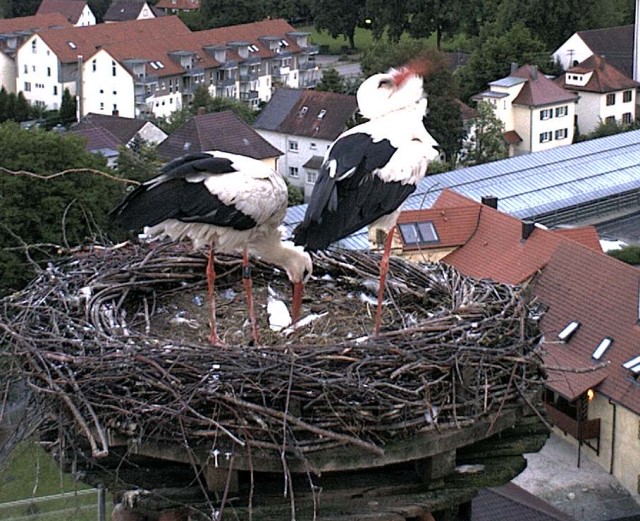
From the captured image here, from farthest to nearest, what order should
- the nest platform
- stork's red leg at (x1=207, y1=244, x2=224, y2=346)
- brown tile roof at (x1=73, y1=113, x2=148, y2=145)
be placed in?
brown tile roof at (x1=73, y1=113, x2=148, y2=145), stork's red leg at (x1=207, y1=244, x2=224, y2=346), the nest platform

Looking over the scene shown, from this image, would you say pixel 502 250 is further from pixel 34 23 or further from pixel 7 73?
pixel 34 23

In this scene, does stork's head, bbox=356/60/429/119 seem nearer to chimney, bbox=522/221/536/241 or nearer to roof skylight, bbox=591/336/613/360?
roof skylight, bbox=591/336/613/360

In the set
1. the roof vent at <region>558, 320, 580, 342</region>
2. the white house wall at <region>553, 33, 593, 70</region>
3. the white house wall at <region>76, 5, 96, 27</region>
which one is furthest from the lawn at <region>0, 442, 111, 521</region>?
the white house wall at <region>76, 5, 96, 27</region>

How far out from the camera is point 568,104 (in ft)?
148

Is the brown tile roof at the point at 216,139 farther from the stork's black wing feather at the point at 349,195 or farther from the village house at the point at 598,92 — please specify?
the stork's black wing feather at the point at 349,195

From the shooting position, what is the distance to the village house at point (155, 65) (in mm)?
48469

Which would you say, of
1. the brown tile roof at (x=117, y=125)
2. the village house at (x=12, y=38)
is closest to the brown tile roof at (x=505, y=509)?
the brown tile roof at (x=117, y=125)

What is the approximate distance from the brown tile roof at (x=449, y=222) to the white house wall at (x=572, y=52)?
30239 millimetres

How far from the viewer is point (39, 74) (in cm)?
5228

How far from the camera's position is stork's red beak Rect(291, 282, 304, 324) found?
7.08 metres

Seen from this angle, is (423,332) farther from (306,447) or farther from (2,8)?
(2,8)

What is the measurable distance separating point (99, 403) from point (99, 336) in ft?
3.31

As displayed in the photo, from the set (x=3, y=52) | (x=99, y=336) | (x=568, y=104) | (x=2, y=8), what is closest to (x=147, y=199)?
(x=99, y=336)

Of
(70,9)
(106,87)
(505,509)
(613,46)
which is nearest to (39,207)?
(505,509)
